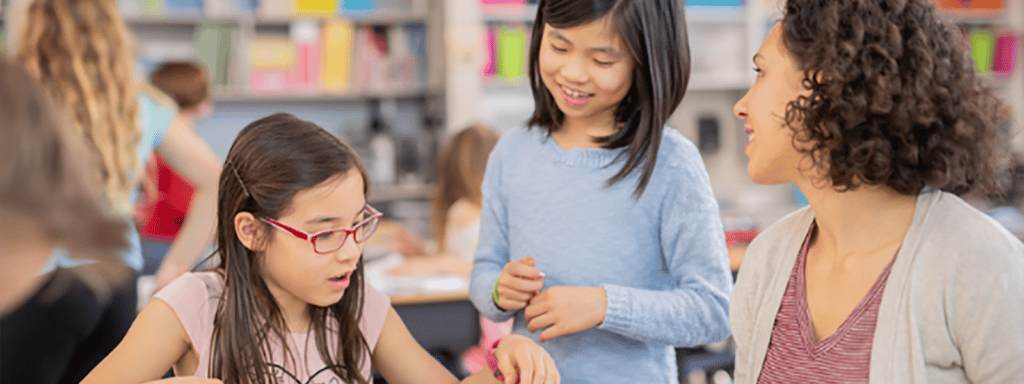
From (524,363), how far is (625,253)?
0.82 feet

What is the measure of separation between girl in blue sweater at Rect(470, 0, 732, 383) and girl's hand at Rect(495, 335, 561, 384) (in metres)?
0.04

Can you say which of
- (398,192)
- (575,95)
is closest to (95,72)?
(575,95)

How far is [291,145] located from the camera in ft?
3.93

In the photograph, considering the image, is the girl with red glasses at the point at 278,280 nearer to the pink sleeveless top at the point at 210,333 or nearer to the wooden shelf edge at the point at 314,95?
the pink sleeveless top at the point at 210,333

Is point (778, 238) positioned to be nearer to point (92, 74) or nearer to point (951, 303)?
point (951, 303)

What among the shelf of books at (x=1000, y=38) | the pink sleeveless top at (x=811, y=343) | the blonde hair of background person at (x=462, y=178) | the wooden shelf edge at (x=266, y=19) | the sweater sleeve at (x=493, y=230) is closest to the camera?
the pink sleeveless top at (x=811, y=343)

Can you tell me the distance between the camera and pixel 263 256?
122 cm

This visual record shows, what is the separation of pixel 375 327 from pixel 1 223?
863mm

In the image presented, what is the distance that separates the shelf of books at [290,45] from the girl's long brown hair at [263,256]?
121 inches

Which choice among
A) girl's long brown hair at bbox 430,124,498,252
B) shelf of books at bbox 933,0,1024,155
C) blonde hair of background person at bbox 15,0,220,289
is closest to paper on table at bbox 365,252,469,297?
girl's long brown hair at bbox 430,124,498,252

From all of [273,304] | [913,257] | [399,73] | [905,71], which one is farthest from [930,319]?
[399,73]

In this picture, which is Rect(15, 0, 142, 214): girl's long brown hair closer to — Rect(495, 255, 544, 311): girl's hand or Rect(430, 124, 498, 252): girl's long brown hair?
Rect(495, 255, 544, 311): girl's hand

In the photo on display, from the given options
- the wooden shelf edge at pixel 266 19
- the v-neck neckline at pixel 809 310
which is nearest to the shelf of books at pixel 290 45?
the wooden shelf edge at pixel 266 19

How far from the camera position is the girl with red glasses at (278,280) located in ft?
3.81
